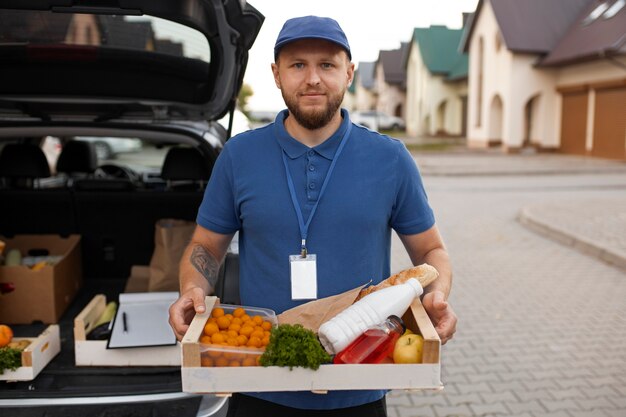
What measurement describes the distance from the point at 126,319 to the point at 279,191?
79.6 inches

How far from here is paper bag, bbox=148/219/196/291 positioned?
4410 millimetres

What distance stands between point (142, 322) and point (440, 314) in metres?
2.30

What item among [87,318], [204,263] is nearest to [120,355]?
[87,318]

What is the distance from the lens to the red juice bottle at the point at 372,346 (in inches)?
70.3

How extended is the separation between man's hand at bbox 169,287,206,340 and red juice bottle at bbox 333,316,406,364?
0.49 meters

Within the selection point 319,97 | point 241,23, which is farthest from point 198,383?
point 241,23

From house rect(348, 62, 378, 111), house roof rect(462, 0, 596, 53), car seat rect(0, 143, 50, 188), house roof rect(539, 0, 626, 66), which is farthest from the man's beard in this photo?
house rect(348, 62, 378, 111)

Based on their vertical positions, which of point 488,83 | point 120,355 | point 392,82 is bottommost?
point 120,355

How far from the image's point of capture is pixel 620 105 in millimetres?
22969

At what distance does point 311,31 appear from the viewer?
2045 millimetres

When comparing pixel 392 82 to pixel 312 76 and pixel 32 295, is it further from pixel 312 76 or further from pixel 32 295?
pixel 312 76

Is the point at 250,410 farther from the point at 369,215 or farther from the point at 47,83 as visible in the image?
the point at 47,83

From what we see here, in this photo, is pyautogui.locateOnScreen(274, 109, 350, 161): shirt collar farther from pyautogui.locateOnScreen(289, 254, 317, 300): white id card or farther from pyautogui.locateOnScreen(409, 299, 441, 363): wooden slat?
pyautogui.locateOnScreen(409, 299, 441, 363): wooden slat

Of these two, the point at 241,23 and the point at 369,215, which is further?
the point at 241,23
